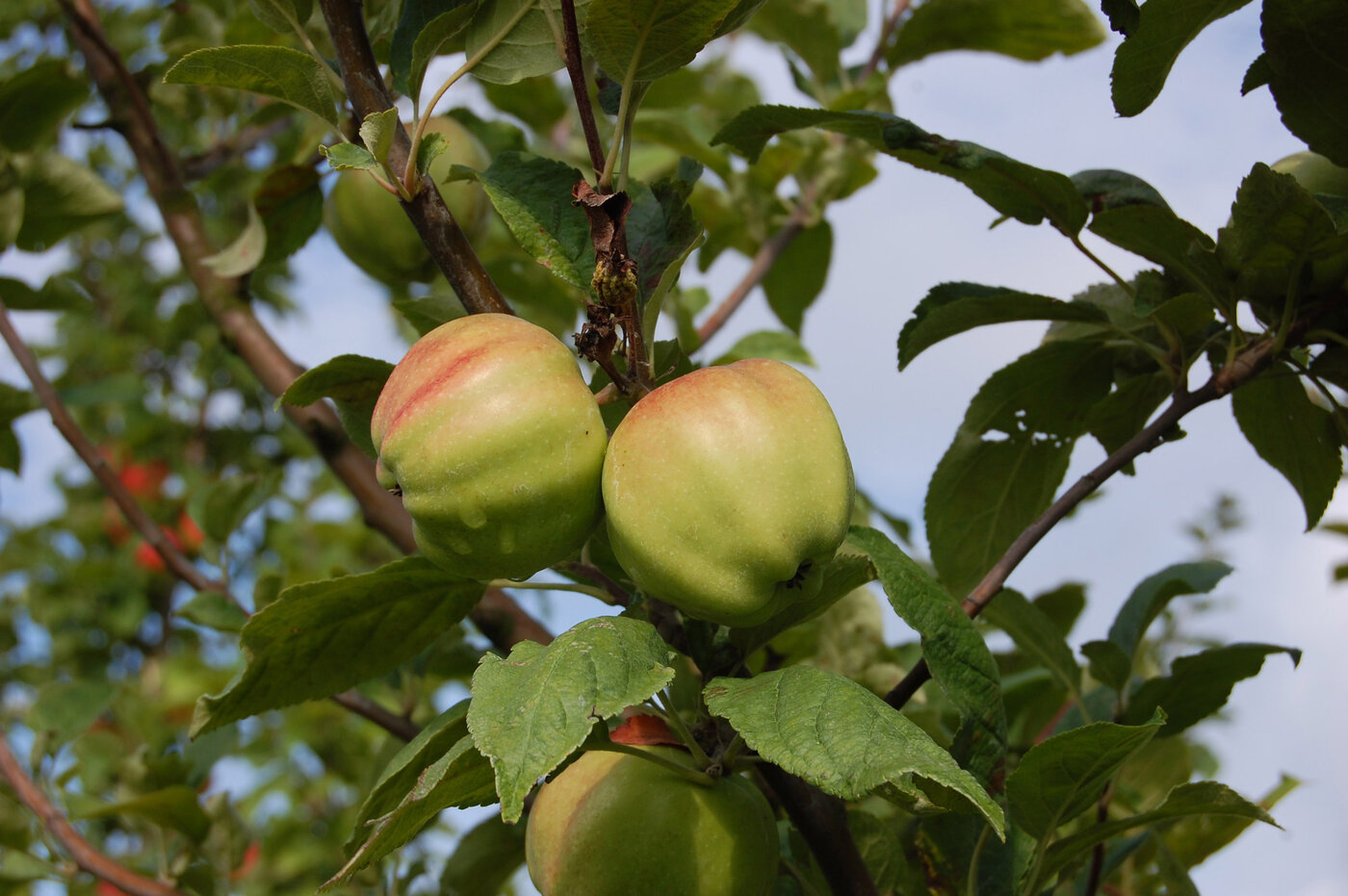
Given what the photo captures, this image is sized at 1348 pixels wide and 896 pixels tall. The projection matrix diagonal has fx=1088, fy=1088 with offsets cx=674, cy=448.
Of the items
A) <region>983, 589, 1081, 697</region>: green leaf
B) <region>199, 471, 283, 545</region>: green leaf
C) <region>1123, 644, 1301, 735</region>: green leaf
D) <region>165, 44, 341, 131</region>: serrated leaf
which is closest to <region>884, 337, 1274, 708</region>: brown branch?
<region>983, 589, 1081, 697</region>: green leaf

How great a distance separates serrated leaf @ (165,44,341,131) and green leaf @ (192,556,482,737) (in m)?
0.41

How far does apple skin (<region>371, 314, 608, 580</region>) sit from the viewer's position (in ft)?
2.58

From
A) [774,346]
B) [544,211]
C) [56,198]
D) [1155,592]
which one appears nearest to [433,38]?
[544,211]

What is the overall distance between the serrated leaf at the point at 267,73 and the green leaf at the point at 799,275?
1317mm

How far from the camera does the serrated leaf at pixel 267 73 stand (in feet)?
2.93

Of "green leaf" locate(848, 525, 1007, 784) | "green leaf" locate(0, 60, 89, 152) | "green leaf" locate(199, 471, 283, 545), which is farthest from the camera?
"green leaf" locate(199, 471, 283, 545)

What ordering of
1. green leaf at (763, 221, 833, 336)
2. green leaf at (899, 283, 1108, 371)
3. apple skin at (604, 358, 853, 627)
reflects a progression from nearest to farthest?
apple skin at (604, 358, 853, 627) → green leaf at (899, 283, 1108, 371) → green leaf at (763, 221, 833, 336)

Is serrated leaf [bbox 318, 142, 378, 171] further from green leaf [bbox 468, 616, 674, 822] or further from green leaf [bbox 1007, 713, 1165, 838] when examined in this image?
green leaf [bbox 1007, 713, 1165, 838]

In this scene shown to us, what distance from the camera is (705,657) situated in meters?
0.94

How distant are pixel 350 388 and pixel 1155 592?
37.0 inches

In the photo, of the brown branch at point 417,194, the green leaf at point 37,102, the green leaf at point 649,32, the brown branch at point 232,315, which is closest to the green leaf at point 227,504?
the brown branch at point 232,315

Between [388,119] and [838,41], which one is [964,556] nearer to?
[388,119]

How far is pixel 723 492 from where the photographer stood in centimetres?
77

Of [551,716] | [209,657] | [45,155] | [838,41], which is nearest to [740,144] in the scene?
[551,716]
